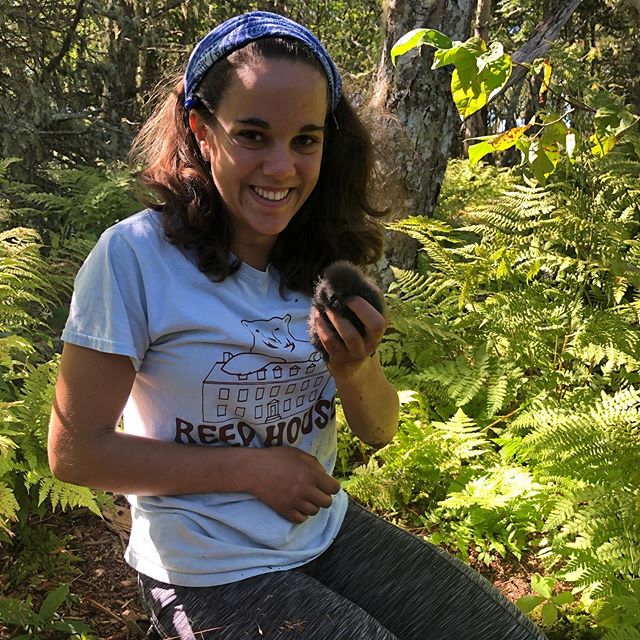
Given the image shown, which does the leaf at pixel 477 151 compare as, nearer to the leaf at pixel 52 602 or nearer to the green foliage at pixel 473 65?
the green foliage at pixel 473 65

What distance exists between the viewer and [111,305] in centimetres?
169

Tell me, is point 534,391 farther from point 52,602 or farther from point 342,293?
point 52,602

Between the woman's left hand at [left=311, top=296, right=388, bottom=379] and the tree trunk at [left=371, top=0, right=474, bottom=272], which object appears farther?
the tree trunk at [left=371, top=0, right=474, bottom=272]

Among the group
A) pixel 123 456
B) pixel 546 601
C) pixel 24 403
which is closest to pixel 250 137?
pixel 123 456

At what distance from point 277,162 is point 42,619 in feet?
6.01

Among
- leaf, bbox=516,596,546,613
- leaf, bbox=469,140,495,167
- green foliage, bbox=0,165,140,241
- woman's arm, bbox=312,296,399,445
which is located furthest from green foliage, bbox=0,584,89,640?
green foliage, bbox=0,165,140,241

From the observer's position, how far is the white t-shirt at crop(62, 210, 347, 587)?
1740 mm

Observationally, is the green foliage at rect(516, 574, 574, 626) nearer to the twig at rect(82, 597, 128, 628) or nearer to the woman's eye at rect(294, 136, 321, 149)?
the twig at rect(82, 597, 128, 628)

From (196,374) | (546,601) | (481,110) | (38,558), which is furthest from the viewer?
(481,110)

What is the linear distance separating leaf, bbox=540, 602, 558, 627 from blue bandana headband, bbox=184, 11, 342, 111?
2.12 metres

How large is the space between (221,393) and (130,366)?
261 millimetres

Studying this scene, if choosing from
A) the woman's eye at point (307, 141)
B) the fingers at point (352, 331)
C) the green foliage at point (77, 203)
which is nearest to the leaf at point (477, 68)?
the woman's eye at point (307, 141)

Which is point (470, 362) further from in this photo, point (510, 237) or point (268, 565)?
point (268, 565)

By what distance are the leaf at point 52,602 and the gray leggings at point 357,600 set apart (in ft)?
2.53
